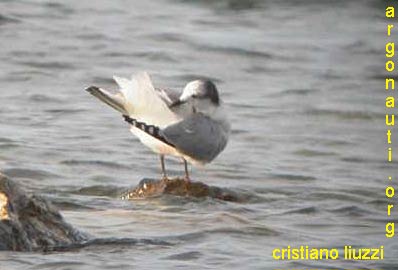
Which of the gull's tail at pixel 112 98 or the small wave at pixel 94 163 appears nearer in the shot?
the gull's tail at pixel 112 98

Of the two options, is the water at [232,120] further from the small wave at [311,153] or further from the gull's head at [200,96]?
the gull's head at [200,96]

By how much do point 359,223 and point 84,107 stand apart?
409cm

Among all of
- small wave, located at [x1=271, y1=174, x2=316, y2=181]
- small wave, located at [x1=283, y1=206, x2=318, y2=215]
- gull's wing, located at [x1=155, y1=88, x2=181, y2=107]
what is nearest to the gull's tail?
gull's wing, located at [x1=155, y1=88, x2=181, y2=107]

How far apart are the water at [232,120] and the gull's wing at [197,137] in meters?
0.35

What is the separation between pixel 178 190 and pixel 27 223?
2252 millimetres

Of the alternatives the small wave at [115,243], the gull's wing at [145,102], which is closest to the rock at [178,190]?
the gull's wing at [145,102]

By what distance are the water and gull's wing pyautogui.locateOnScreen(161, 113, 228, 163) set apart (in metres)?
0.35

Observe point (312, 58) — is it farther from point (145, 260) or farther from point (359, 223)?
point (145, 260)

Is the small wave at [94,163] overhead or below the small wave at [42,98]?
below

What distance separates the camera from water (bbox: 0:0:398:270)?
7.75 metres

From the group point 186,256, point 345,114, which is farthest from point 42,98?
point 186,256

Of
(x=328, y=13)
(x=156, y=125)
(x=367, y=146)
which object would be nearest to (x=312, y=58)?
(x=328, y=13)

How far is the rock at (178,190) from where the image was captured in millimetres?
8922

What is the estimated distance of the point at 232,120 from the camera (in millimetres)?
11742
